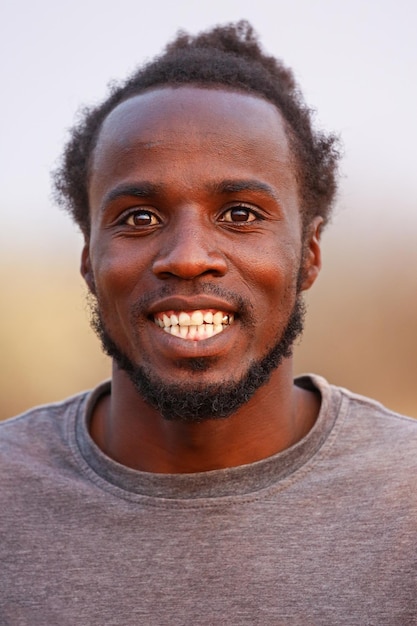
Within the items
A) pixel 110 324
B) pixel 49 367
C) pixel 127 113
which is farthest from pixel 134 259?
pixel 49 367

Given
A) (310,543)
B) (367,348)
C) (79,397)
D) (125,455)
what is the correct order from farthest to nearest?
(367,348), (79,397), (125,455), (310,543)

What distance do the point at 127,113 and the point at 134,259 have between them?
55 centimetres

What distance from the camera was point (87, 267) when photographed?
326 cm

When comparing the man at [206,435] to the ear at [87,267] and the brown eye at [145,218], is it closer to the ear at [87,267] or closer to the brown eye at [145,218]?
the brown eye at [145,218]

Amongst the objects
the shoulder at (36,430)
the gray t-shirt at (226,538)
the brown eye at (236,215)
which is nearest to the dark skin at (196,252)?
the brown eye at (236,215)

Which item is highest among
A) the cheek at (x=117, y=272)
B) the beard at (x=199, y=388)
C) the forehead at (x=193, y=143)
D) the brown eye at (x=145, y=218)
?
the forehead at (x=193, y=143)

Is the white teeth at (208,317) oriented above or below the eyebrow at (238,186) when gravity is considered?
below

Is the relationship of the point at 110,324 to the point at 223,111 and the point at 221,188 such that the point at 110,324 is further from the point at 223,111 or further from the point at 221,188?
the point at 223,111

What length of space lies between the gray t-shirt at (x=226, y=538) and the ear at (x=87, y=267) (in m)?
0.62

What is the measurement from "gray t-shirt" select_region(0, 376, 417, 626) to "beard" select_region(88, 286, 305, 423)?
0.83 feet

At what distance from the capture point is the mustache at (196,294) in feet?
8.61

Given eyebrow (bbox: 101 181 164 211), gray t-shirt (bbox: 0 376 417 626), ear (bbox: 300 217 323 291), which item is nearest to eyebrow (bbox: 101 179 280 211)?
eyebrow (bbox: 101 181 164 211)

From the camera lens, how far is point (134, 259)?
276cm

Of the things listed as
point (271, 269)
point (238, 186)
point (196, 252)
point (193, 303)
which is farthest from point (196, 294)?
point (238, 186)
